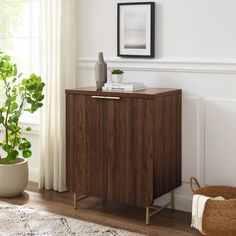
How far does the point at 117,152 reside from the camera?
3.82 meters

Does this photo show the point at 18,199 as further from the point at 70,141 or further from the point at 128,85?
the point at 128,85

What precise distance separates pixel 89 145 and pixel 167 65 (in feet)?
2.74

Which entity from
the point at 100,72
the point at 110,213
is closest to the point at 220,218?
the point at 110,213

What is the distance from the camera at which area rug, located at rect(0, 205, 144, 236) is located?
11.8 feet

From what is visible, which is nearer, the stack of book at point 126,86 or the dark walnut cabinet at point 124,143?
the dark walnut cabinet at point 124,143

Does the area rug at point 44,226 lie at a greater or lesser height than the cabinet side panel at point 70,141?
lesser

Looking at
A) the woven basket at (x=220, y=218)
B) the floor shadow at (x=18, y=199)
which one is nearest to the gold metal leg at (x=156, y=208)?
the woven basket at (x=220, y=218)

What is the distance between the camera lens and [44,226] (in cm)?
371

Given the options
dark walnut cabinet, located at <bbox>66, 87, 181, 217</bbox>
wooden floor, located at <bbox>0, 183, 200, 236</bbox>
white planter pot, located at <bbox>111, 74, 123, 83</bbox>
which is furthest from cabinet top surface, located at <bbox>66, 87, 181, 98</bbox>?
wooden floor, located at <bbox>0, 183, 200, 236</bbox>

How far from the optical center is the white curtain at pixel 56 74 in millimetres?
4453

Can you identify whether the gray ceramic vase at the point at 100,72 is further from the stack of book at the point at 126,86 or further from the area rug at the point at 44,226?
the area rug at the point at 44,226

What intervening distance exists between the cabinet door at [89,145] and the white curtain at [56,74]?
0.55 meters

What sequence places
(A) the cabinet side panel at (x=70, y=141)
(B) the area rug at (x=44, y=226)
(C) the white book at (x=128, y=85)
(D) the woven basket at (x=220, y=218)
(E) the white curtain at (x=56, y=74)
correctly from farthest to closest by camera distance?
(E) the white curtain at (x=56, y=74) < (A) the cabinet side panel at (x=70, y=141) < (C) the white book at (x=128, y=85) < (B) the area rug at (x=44, y=226) < (D) the woven basket at (x=220, y=218)

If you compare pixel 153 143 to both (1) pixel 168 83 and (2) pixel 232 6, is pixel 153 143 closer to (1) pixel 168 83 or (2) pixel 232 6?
(1) pixel 168 83
